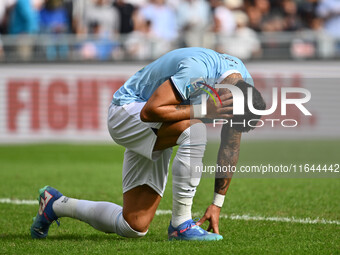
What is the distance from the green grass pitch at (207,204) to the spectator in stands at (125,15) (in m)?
4.91

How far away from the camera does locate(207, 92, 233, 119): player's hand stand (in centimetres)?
502

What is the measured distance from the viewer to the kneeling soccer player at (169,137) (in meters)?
4.99

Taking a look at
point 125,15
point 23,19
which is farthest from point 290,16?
point 23,19

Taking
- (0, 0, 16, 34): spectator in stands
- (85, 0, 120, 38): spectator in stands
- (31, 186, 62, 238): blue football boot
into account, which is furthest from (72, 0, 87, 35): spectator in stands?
(31, 186, 62, 238): blue football boot

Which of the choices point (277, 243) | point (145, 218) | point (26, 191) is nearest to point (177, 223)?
point (145, 218)

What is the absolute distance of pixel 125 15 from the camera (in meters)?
15.9

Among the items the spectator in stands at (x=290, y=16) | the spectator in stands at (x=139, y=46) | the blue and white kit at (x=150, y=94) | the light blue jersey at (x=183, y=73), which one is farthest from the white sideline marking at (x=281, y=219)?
the spectator in stands at (x=290, y=16)

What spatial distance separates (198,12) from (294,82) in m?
2.80

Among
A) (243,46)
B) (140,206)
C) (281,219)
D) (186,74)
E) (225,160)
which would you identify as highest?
(186,74)

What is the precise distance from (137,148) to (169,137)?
32 centimetres

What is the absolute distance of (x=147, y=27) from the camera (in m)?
15.8

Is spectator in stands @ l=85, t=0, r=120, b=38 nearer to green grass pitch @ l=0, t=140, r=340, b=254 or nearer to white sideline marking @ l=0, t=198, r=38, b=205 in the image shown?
green grass pitch @ l=0, t=140, r=340, b=254

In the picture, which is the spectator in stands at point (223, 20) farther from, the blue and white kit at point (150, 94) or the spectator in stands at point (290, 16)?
the blue and white kit at point (150, 94)

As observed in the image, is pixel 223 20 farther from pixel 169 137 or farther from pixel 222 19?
pixel 169 137
